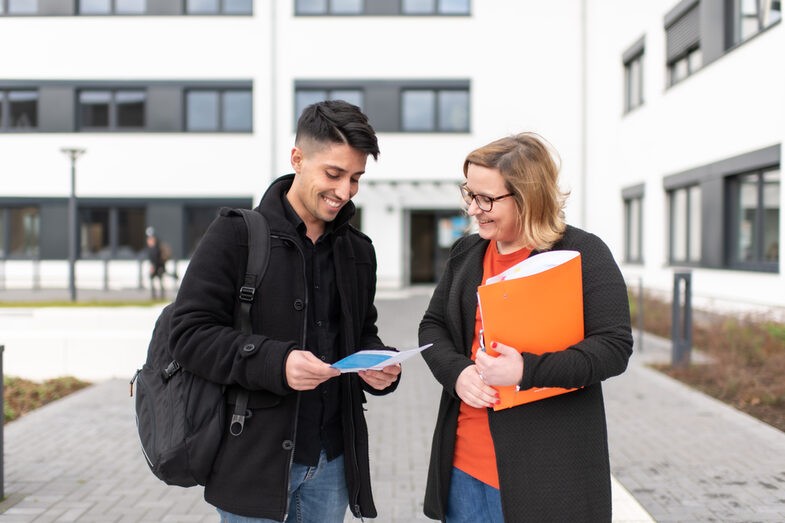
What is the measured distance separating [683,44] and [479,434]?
49.3ft

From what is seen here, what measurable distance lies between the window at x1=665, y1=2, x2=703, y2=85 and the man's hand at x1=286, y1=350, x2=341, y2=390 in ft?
46.1

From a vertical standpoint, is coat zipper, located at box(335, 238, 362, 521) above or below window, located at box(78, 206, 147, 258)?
below

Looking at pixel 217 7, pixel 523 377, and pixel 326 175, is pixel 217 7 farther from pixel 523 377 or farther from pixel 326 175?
pixel 523 377

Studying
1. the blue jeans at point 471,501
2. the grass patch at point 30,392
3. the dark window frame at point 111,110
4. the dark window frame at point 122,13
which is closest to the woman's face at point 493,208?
the blue jeans at point 471,501

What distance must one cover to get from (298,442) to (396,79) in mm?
19954

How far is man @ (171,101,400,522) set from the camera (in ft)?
6.12

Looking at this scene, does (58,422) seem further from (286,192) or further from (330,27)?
(330,27)

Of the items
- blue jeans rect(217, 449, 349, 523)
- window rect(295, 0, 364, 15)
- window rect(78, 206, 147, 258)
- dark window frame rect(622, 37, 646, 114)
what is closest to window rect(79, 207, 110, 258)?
window rect(78, 206, 147, 258)

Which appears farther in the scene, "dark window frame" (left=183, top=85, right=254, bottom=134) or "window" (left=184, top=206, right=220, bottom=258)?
"window" (left=184, top=206, right=220, bottom=258)

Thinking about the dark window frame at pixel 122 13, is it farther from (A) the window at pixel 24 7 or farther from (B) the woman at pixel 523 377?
(B) the woman at pixel 523 377

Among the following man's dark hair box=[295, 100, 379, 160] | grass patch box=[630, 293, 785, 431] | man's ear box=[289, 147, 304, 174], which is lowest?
grass patch box=[630, 293, 785, 431]

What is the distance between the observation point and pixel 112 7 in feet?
70.9

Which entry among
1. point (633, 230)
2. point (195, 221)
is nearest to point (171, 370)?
point (633, 230)

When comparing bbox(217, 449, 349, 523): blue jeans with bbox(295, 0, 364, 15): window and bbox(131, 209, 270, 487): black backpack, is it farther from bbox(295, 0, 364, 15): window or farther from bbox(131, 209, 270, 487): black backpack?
bbox(295, 0, 364, 15): window
